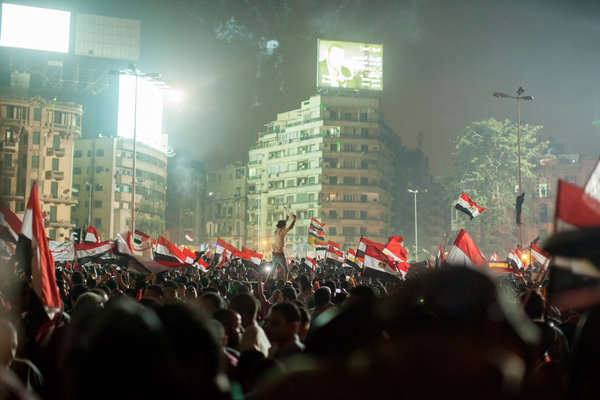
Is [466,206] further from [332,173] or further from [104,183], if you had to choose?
[332,173]

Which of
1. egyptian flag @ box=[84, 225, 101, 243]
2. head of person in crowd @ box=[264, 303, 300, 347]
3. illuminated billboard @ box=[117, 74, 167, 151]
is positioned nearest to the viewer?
head of person in crowd @ box=[264, 303, 300, 347]

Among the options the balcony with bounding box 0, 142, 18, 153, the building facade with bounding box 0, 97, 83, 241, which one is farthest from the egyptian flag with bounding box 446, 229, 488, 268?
the balcony with bounding box 0, 142, 18, 153

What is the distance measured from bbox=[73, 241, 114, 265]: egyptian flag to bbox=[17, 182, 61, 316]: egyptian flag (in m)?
9.97

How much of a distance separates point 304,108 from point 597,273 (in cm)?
9828

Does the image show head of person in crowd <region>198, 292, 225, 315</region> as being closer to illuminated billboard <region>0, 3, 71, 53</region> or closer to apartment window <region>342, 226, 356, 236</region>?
apartment window <region>342, 226, 356, 236</region>

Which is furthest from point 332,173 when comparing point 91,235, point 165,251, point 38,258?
point 38,258

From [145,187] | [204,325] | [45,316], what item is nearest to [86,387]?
[204,325]

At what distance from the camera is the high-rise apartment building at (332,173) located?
311ft

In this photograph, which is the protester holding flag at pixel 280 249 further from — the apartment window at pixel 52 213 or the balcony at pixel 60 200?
the apartment window at pixel 52 213

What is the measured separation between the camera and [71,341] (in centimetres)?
212

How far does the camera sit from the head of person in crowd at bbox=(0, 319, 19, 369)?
3.64 metres

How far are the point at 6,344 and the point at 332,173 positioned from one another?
3647 inches

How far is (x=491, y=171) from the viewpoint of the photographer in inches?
2542

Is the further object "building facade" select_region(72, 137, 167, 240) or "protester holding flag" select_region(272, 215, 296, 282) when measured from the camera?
"building facade" select_region(72, 137, 167, 240)
